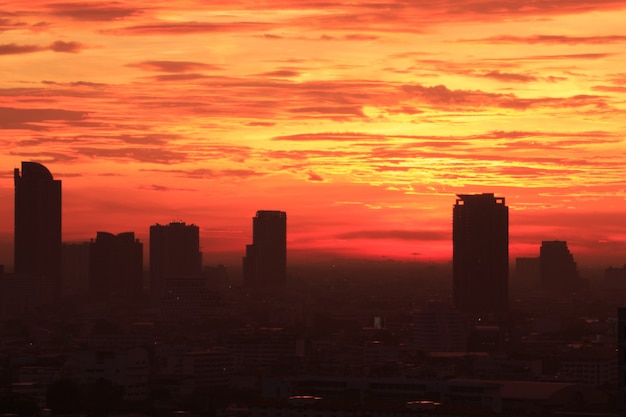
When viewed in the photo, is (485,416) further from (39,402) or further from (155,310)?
(155,310)

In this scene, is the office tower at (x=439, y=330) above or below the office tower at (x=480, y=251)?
below

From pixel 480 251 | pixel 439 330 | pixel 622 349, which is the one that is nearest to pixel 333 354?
pixel 439 330

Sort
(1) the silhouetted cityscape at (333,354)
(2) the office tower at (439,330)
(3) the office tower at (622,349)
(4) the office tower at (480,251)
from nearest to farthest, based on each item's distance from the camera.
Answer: (3) the office tower at (622,349)
(1) the silhouetted cityscape at (333,354)
(2) the office tower at (439,330)
(4) the office tower at (480,251)

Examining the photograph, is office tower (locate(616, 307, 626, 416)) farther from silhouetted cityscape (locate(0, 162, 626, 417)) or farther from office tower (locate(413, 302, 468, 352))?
office tower (locate(413, 302, 468, 352))

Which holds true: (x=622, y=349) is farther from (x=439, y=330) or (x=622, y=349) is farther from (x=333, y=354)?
(x=439, y=330)

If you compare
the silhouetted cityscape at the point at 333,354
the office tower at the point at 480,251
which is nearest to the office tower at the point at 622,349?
the silhouetted cityscape at the point at 333,354

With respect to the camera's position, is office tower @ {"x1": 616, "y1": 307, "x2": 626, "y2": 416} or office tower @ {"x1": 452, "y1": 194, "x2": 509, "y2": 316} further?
office tower @ {"x1": 452, "y1": 194, "x2": 509, "y2": 316}

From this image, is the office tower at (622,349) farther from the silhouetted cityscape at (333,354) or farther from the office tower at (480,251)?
the office tower at (480,251)

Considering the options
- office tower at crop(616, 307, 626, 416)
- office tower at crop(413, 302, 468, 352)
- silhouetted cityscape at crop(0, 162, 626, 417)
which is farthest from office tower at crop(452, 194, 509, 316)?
office tower at crop(616, 307, 626, 416)

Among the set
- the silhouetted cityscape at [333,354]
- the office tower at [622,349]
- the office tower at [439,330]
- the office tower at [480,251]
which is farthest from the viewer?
the office tower at [480,251]
